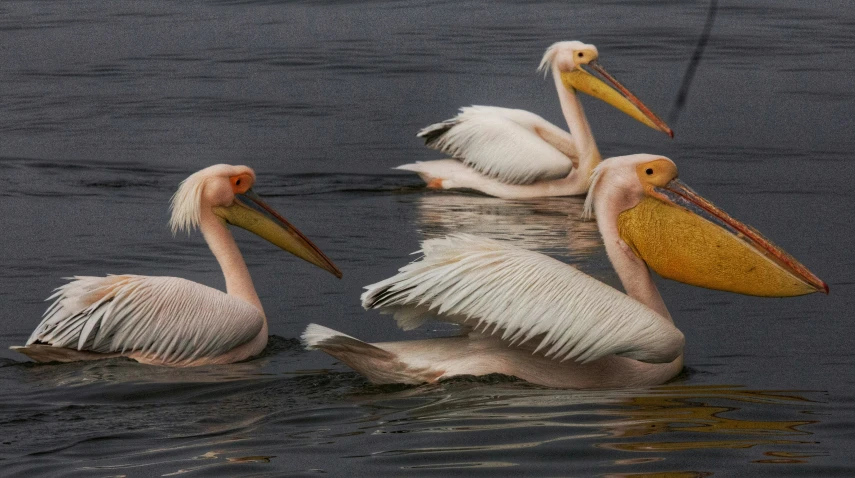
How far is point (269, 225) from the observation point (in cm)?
568

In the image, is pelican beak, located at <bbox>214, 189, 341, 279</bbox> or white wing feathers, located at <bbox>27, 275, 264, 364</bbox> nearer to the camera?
white wing feathers, located at <bbox>27, 275, 264, 364</bbox>

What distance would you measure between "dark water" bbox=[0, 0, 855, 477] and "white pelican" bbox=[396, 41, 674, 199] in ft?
0.60

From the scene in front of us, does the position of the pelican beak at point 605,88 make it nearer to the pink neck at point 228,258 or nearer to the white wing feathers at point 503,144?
the white wing feathers at point 503,144

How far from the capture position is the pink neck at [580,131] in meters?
8.90

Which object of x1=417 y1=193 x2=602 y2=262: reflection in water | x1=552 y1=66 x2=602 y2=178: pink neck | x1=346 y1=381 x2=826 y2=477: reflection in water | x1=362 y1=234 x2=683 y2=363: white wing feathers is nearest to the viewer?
x1=346 y1=381 x2=826 y2=477: reflection in water

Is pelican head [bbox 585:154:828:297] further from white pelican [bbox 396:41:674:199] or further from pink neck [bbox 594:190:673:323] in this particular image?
white pelican [bbox 396:41:674:199]

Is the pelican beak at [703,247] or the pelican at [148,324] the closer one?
the pelican beak at [703,247]

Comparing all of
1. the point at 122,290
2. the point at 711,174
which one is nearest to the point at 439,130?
the point at 711,174

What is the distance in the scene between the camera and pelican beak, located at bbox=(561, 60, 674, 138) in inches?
353

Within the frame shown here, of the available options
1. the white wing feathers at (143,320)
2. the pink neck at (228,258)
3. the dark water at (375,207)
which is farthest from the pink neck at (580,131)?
the white wing feathers at (143,320)

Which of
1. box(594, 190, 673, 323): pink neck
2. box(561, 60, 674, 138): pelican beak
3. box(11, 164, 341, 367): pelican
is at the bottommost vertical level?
box(11, 164, 341, 367): pelican

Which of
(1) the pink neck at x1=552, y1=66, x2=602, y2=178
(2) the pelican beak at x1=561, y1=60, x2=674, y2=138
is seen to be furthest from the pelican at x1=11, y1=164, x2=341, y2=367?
(2) the pelican beak at x1=561, y1=60, x2=674, y2=138

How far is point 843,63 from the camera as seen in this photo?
1221 centimetres

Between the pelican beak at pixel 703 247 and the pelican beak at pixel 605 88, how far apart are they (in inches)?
165
